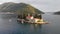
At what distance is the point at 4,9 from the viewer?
309 inches

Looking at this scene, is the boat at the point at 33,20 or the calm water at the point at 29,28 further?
the boat at the point at 33,20

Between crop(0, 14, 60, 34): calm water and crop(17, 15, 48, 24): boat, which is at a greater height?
crop(17, 15, 48, 24): boat

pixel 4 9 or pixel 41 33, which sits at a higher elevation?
pixel 4 9

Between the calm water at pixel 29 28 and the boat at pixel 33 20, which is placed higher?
the boat at pixel 33 20

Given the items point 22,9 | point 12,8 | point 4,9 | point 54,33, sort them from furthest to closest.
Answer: point 22,9 → point 12,8 → point 4,9 → point 54,33

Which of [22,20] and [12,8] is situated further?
[22,20]

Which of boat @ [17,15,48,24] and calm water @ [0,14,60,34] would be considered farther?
boat @ [17,15,48,24]

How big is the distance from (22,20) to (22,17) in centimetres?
22

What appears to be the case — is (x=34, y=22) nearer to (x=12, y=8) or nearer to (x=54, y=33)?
(x=12, y=8)

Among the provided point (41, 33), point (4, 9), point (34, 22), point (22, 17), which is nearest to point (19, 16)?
point (22, 17)

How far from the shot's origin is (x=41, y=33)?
6.03 metres

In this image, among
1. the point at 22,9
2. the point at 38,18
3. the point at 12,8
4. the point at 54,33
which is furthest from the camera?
the point at 22,9

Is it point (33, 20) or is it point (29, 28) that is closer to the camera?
point (29, 28)

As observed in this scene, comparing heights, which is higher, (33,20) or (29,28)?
(33,20)
